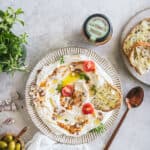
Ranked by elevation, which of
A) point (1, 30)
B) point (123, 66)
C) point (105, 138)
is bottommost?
point (105, 138)

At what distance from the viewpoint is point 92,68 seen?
A: 62.4 inches

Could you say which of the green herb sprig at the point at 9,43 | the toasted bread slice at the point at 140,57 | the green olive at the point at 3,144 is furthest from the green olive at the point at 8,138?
the toasted bread slice at the point at 140,57

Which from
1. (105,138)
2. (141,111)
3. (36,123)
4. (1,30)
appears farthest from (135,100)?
(1,30)

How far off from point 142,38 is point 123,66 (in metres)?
0.11

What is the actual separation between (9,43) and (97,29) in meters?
0.28

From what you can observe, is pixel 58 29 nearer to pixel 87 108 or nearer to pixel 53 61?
pixel 53 61

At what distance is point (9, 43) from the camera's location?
1.49 metres

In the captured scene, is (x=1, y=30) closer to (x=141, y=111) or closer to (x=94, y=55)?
(x=94, y=55)

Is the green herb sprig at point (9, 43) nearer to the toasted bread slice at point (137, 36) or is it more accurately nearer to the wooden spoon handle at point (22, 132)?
the wooden spoon handle at point (22, 132)

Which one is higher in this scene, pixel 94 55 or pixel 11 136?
pixel 94 55

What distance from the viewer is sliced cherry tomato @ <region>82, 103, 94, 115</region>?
1.59m

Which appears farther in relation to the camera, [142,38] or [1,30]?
[142,38]

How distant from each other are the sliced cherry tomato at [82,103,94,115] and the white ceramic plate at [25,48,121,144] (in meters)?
0.06

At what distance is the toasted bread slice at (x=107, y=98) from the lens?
5.18ft
